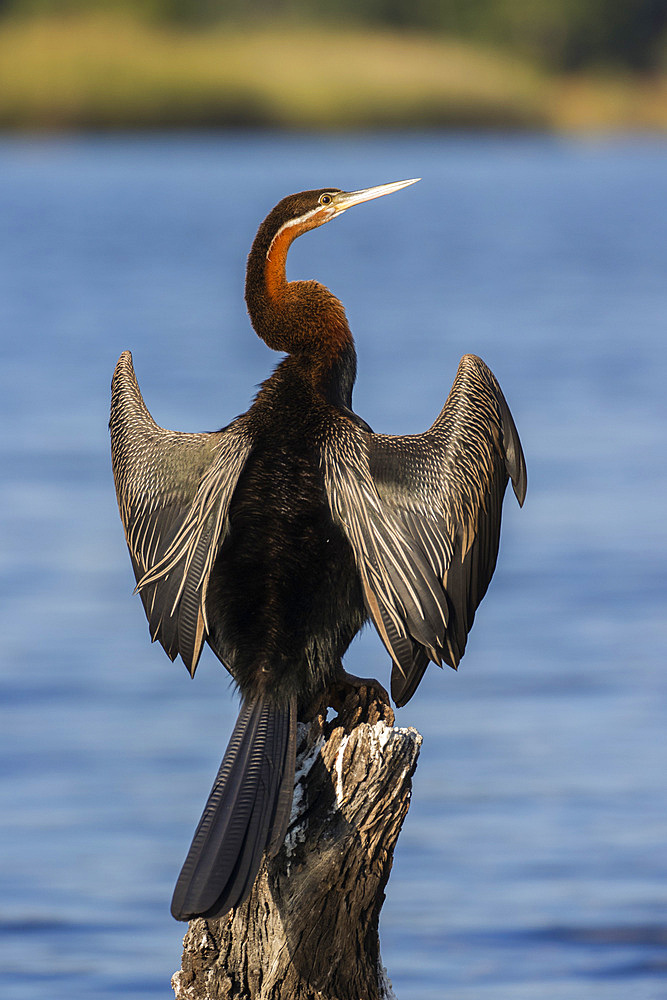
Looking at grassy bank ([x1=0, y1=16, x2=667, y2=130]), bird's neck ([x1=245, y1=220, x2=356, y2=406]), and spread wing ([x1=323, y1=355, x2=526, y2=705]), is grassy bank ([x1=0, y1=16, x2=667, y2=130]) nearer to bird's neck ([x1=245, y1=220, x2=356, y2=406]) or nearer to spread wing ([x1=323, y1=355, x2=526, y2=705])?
bird's neck ([x1=245, y1=220, x2=356, y2=406])

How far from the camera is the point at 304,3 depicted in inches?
2790

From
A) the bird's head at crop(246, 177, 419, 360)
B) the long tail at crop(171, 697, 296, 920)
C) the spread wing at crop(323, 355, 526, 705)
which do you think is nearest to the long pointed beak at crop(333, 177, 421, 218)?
the bird's head at crop(246, 177, 419, 360)

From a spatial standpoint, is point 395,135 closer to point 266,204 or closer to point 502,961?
point 266,204

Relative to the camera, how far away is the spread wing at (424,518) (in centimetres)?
441

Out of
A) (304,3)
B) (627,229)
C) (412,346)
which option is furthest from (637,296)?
(304,3)

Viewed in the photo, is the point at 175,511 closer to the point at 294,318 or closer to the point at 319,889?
the point at 294,318

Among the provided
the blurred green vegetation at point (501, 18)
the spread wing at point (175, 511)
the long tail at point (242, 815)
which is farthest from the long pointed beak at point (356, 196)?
the blurred green vegetation at point (501, 18)

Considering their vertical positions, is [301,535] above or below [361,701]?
above

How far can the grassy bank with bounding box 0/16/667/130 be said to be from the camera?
2576 inches

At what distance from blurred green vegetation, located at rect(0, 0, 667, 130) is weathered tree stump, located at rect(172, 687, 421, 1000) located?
61.8 metres

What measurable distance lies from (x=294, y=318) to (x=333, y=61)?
6329cm

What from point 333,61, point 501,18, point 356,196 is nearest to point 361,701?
point 356,196

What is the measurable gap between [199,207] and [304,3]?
24.5m

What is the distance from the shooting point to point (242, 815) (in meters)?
3.95
